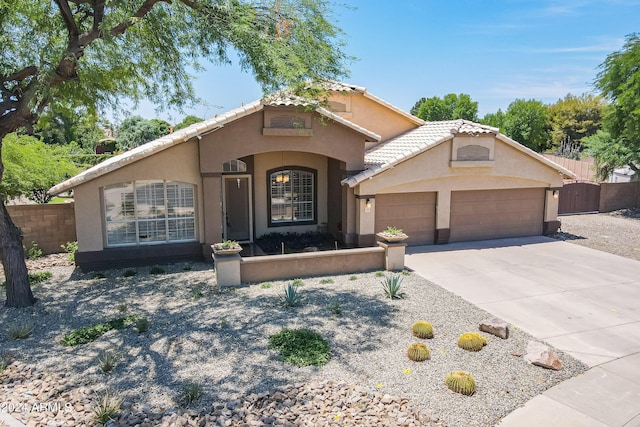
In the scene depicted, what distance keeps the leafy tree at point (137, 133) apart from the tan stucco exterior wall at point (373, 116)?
106 ft

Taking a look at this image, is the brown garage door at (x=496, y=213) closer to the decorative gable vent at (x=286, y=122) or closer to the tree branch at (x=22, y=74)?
the decorative gable vent at (x=286, y=122)

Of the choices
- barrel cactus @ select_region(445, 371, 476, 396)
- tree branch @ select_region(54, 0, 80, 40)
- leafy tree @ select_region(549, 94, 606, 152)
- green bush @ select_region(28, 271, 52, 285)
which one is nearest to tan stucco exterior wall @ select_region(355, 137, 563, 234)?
barrel cactus @ select_region(445, 371, 476, 396)

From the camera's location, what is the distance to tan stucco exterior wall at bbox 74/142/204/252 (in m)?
13.1

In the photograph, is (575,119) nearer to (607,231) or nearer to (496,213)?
(607,231)

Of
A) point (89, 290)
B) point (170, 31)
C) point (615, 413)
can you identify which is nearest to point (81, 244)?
point (89, 290)

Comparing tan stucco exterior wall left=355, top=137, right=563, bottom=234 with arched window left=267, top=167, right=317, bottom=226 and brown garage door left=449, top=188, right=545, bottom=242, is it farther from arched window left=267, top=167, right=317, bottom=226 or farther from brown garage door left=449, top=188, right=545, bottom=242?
arched window left=267, top=167, right=317, bottom=226

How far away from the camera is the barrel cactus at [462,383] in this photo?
6.71 meters

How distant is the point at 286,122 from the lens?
14414 mm

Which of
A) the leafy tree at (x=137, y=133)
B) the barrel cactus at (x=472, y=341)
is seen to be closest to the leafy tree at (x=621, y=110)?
the barrel cactus at (x=472, y=341)

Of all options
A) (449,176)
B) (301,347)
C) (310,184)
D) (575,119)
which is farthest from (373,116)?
(575,119)

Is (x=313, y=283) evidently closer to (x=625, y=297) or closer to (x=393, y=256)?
(x=393, y=256)

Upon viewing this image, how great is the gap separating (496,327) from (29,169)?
16636 millimetres

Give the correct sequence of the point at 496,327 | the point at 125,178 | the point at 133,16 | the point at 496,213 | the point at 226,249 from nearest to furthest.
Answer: the point at 496,327 → the point at 133,16 → the point at 226,249 → the point at 125,178 → the point at 496,213

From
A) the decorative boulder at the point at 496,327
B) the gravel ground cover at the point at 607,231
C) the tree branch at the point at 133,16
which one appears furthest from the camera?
the gravel ground cover at the point at 607,231
